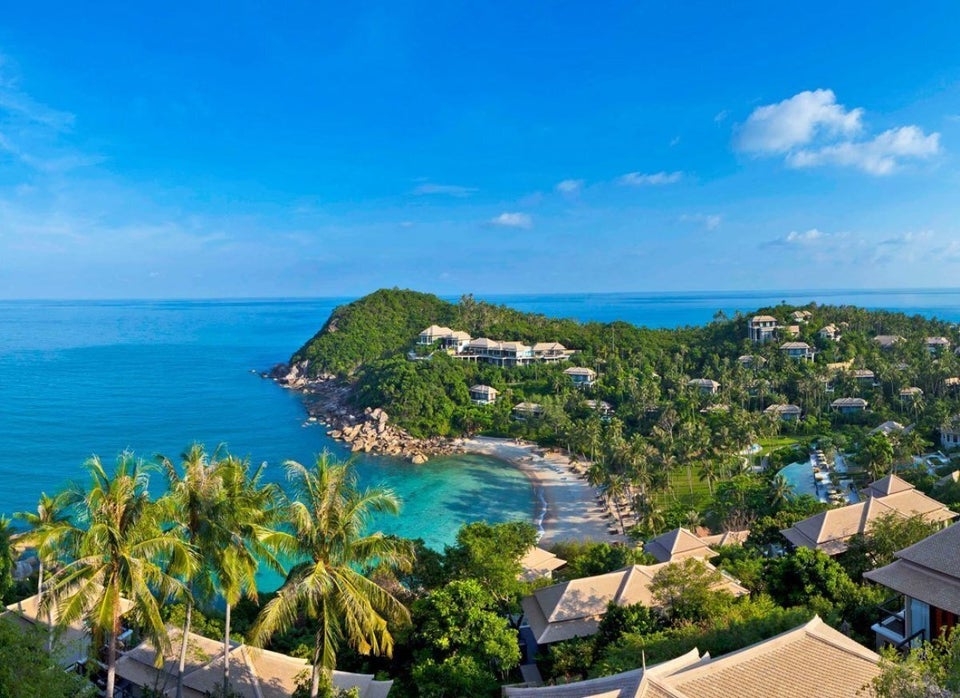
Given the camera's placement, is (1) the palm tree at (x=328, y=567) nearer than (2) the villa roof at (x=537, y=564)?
Yes

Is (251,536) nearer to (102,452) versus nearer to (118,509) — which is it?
(118,509)

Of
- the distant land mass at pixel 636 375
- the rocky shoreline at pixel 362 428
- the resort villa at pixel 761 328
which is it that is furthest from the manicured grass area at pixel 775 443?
the resort villa at pixel 761 328

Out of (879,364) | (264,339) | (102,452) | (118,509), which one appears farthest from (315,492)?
(264,339)

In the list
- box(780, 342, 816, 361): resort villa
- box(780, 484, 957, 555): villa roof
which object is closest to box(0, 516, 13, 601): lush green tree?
box(780, 484, 957, 555): villa roof

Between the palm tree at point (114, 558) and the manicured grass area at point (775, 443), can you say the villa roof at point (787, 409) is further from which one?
the palm tree at point (114, 558)

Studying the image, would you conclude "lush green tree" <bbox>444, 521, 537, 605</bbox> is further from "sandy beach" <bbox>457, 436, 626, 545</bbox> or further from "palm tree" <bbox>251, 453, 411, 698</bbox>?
"sandy beach" <bbox>457, 436, 626, 545</bbox>

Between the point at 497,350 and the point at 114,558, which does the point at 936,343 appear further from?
the point at 114,558
